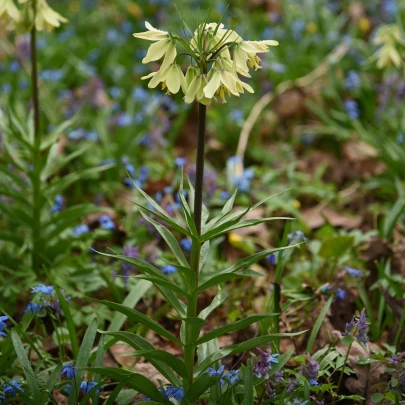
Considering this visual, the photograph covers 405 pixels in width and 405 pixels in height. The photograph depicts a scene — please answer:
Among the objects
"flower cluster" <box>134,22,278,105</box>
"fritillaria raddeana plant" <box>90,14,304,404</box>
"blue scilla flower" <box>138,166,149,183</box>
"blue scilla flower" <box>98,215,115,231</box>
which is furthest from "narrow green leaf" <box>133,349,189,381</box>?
"blue scilla flower" <box>138,166,149,183</box>

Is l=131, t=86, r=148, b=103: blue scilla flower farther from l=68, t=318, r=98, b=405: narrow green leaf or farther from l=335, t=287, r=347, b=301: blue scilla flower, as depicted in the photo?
l=68, t=318, r=98, b=405: narrow green leaf

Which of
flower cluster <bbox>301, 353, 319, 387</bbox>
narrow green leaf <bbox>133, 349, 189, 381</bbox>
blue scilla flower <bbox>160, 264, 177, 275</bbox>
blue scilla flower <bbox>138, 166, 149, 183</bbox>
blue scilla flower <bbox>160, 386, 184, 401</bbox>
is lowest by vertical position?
blue scilla flower <bbox>160, 386, 184, 401</bbox>

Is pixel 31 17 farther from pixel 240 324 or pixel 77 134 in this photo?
pixel 240 324

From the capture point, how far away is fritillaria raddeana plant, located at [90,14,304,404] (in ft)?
5.70

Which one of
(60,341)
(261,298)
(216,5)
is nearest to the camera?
(60,341)

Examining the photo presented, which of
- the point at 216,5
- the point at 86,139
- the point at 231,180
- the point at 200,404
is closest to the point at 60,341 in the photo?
the point at 200,404

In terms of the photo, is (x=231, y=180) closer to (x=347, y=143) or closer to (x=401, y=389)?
(x=347, y=143)

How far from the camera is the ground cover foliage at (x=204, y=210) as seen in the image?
1.94m

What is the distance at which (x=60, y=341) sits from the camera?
88.5 inches

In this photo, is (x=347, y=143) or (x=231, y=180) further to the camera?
(x=347, y=143)

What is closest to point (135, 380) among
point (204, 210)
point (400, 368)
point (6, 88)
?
point (204, 210)

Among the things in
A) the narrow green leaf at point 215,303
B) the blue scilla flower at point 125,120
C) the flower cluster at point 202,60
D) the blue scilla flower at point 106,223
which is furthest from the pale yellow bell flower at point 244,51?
the blue scilla flower at point 125,120

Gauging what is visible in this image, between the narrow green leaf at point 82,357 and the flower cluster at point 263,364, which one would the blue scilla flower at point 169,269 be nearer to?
the narrow green leaf at point 82,357

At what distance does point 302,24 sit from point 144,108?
167 centimetres
